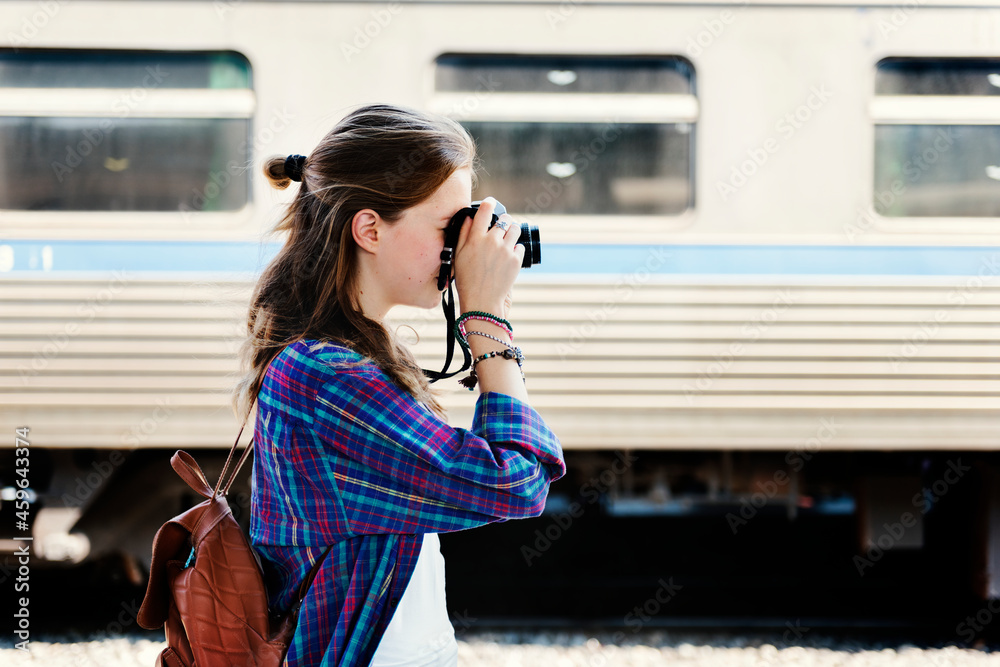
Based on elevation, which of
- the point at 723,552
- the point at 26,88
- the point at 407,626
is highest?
the point at 26,88

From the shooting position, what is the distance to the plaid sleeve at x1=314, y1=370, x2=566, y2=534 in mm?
999

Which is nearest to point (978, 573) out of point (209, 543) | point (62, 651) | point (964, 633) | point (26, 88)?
point (964, 633)

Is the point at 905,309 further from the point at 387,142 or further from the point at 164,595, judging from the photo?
the point at 164,595

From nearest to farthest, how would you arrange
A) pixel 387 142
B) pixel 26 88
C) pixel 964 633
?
pixel 387 142 < pixel 26 88 < pixel 964 633

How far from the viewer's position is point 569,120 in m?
3.19

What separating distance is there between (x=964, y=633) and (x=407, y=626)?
345 centimetres

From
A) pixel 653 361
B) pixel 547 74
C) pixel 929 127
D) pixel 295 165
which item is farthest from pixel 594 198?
pixel 295 165

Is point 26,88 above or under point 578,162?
above

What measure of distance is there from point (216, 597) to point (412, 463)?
33 centimetres

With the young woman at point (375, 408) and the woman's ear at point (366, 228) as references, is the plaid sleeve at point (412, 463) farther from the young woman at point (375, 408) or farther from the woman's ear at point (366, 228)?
the woman's ear at point (366, 228)

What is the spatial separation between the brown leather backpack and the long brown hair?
210mm

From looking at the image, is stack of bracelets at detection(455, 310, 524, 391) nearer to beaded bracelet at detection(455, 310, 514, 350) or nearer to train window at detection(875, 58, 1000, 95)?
beaded bracelet at detection(455, 310, 514, 350)

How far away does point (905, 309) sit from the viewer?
3162mm

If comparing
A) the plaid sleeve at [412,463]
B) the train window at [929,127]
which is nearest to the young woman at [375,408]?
the plaid sleeve at [412,463]
